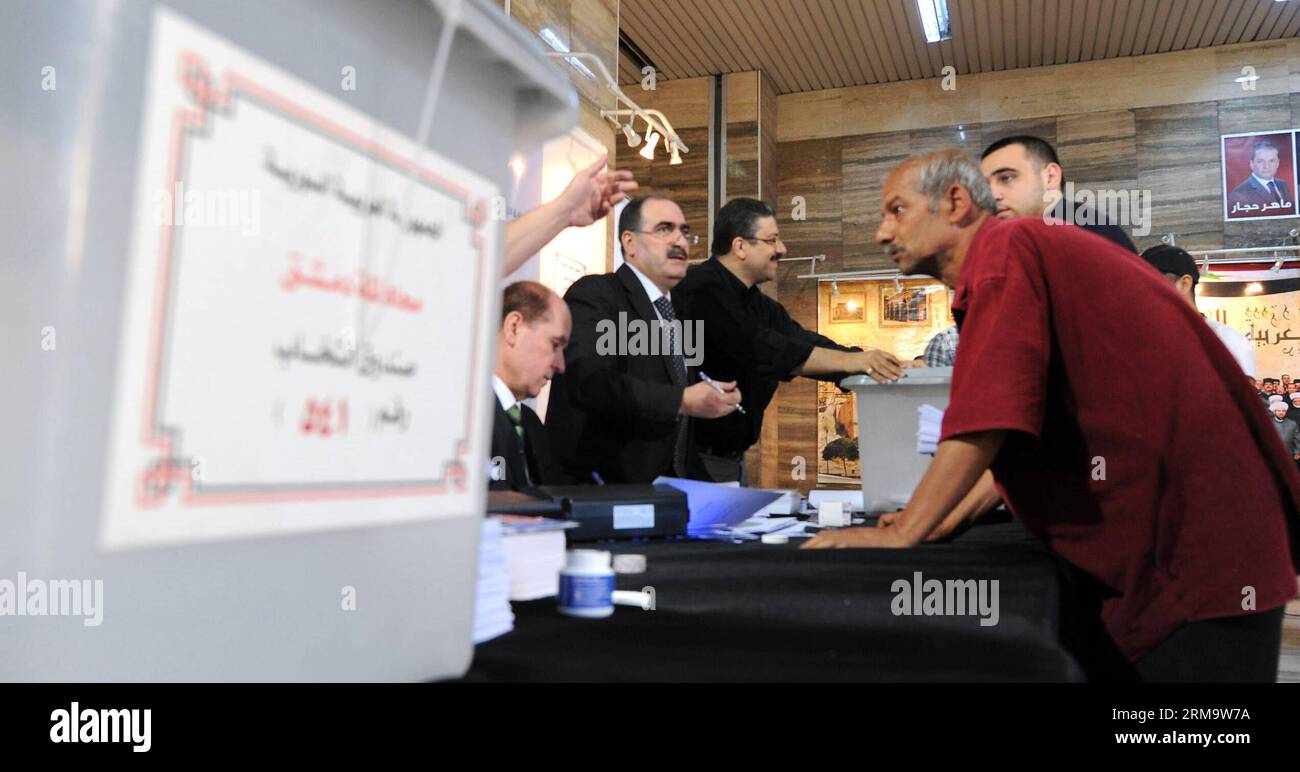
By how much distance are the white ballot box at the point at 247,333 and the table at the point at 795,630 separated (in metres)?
0.13

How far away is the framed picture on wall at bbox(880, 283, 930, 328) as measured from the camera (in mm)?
7281

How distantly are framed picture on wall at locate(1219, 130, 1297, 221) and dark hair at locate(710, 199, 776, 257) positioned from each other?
4968 millimetres

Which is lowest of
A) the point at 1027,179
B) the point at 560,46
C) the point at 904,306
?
the point at 1027,179

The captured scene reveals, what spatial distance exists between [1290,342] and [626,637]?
23.6 feet

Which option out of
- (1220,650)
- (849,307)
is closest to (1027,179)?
(1220,650)

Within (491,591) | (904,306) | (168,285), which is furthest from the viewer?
(904,306)

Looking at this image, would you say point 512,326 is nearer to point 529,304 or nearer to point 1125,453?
point 529,304

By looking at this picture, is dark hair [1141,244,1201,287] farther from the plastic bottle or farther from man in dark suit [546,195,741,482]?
the plastic bottle

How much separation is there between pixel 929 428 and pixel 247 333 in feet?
5.05

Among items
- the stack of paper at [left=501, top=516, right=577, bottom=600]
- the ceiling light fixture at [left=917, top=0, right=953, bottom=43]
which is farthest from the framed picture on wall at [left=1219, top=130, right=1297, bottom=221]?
the stack of paper at [left=501, top=516, right=577, bottom=600]

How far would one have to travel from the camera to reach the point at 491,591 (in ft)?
2.23

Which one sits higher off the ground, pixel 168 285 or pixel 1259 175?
pixel 1259 175

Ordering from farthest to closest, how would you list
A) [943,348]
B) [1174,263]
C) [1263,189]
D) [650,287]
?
[1263,189], [1174,263], [943,348], [650,287]

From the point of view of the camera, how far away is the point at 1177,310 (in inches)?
44.1
